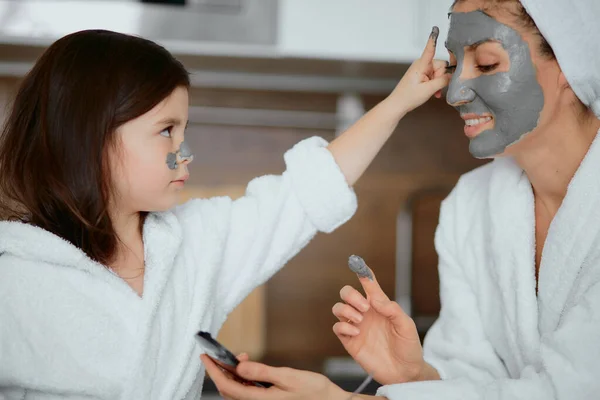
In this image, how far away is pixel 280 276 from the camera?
220cm

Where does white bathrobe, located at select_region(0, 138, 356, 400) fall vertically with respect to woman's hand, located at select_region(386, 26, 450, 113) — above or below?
below

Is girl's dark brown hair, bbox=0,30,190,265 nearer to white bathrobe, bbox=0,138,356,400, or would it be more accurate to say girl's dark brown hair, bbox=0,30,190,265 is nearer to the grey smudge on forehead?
white bathrobe, bbox=0,138,356,400

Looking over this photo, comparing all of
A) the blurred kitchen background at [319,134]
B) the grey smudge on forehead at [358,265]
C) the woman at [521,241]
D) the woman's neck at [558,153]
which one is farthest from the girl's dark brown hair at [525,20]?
the blurred kitchen background at [319,134]

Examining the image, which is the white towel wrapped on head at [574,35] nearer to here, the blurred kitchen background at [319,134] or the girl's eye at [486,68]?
the girl's eye at [486,68]

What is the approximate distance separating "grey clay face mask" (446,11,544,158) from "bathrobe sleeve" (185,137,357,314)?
9.6 inches

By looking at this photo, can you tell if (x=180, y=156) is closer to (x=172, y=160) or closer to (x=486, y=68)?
(x=172, y=160)

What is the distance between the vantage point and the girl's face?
1.13 m

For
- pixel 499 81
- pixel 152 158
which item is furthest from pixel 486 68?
pixel 152 158

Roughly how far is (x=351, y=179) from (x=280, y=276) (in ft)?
3.03

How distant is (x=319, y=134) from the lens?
2.19 metres

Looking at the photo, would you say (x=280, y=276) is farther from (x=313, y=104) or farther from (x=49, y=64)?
(x=49, y=64)

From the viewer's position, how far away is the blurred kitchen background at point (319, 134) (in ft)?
6.02

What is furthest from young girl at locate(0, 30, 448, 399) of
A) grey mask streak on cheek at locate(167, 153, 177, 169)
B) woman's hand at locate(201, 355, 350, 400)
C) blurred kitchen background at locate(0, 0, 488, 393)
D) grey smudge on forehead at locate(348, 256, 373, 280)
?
blurred kitchen background at locate(0, 0, 488, 393)

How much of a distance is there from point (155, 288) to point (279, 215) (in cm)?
26
